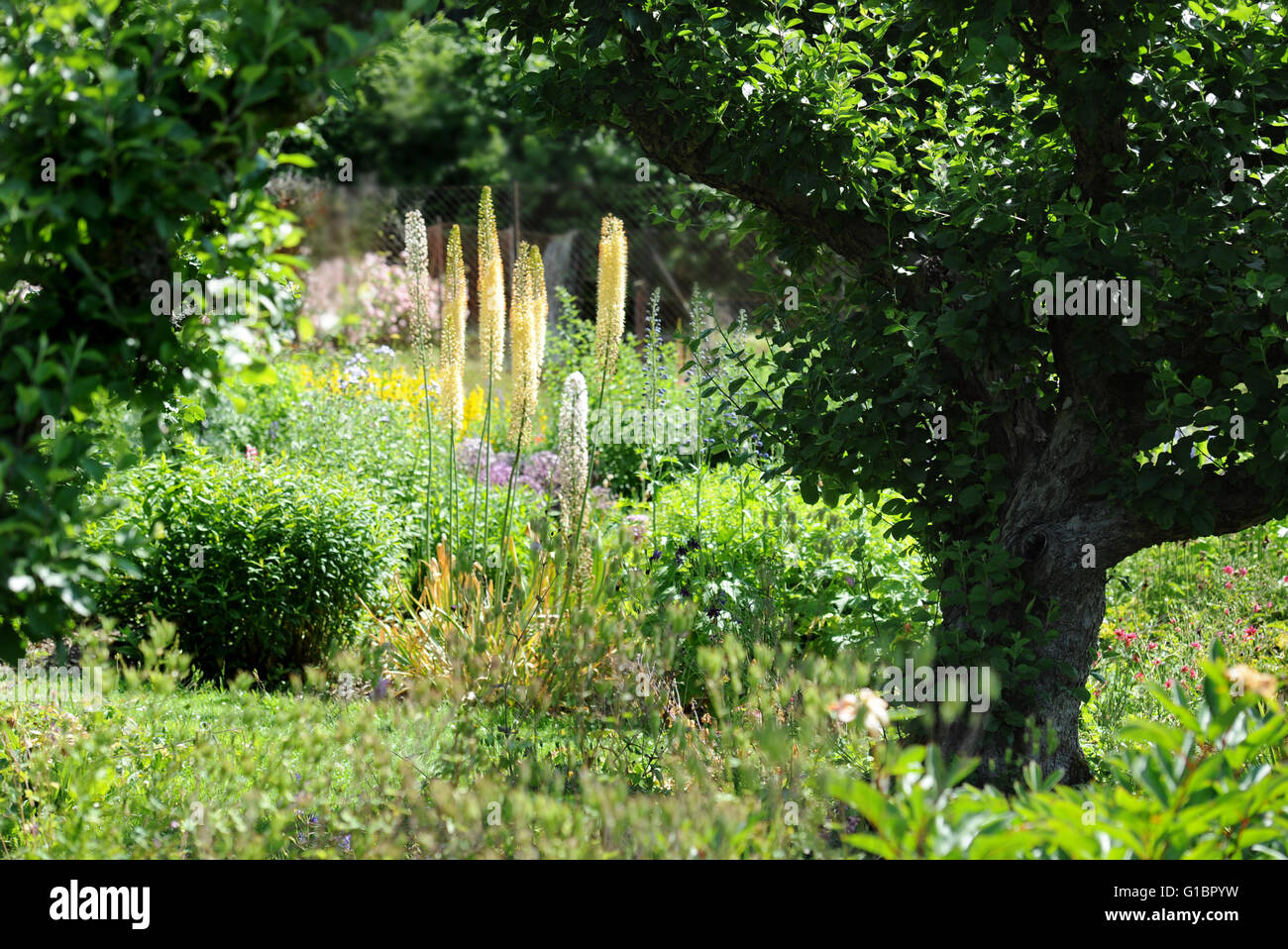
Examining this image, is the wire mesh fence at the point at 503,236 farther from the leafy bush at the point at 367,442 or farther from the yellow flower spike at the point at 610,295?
the yellow flower spike at the point at 610,295

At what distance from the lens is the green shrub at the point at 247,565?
5.44 m

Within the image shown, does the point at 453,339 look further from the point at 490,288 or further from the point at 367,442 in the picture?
the point at 367,442

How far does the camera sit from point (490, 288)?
5.21m

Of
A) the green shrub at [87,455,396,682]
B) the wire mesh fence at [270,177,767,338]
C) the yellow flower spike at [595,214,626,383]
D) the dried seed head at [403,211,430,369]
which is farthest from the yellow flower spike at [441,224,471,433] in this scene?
the wire mesh fence at [270,177,767,338]

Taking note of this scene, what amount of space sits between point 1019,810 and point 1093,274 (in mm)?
1722

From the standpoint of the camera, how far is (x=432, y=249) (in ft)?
53.2

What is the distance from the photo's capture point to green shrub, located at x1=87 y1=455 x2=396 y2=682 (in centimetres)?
544

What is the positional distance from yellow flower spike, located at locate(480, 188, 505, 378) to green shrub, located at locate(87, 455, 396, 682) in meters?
1.21

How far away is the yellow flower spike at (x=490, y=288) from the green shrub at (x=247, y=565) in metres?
1.21

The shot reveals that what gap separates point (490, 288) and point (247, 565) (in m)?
1.86

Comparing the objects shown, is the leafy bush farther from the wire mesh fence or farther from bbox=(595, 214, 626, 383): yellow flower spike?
the wire mesh fence

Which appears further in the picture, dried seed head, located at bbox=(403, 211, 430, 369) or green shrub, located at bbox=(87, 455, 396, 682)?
green shrub, located at bbox=(87, 455, 396, 682)

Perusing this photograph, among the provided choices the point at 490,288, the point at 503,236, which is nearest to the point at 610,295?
the point at 490,288
